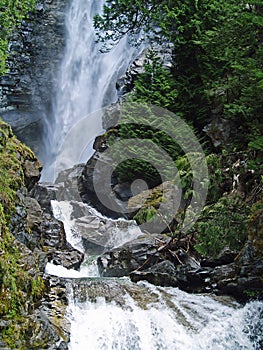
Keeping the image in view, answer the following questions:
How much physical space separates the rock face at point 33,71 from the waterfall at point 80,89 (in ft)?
1.78

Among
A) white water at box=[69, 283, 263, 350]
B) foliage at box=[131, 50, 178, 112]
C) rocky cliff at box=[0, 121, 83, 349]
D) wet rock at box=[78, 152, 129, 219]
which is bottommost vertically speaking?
white water at box=[69, 283, 263, 350]

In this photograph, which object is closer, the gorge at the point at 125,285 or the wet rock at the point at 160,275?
the gorge at the point at 125,285

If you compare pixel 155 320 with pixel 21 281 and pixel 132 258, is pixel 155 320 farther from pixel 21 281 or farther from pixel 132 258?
pixel 132 258

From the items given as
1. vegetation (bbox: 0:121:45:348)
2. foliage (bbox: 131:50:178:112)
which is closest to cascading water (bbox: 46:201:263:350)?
vegetation (bbox: 0:121:45:348)

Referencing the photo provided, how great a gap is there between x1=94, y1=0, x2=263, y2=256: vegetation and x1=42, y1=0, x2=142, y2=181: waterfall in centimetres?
656

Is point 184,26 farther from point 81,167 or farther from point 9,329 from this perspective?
point 9,329

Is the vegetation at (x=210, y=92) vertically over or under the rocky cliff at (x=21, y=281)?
over

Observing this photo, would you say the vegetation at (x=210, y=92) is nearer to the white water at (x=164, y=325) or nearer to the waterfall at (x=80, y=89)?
the white water at (x=164, y=325)

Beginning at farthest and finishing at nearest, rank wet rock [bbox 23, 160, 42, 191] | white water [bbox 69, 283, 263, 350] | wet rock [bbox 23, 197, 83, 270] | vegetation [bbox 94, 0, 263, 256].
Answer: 1. wet rock [bbox 23, 160, 42, 191]
2. wet rock [bbox 23, 197, 83, 270]
3. vegetation [bbox 94, 0, 263, 256]
4. white water [bbox 69, 283, 263, 350]

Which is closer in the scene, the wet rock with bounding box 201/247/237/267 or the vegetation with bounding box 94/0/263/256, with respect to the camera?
the wet rock with bounding box 201/247/237/267

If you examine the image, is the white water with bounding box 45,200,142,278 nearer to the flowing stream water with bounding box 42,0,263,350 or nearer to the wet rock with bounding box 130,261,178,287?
the flowing stream water with bounding box 42,0,263,350

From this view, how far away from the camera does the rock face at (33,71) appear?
2247 centimetres

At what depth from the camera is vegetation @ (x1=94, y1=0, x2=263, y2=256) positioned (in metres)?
8.23

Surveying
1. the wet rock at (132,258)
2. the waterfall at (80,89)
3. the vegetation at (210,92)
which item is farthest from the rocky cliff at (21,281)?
the waterfall at (80,89)
